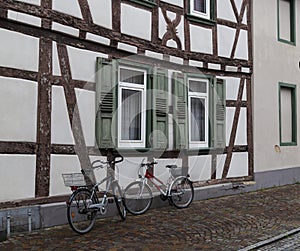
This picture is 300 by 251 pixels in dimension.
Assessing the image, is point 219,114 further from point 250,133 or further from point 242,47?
point 242,47

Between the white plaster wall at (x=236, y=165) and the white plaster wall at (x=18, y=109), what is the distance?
16.0 ft

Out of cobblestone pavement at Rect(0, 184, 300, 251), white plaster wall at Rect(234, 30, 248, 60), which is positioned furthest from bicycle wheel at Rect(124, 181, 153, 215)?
white plaster wall at Rect(234, 30, 248, 60)

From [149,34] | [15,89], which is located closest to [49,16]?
[15,89]

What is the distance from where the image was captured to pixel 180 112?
29.5 ft

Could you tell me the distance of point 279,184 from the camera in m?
11.8

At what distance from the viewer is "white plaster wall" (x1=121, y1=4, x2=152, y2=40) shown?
311 inches

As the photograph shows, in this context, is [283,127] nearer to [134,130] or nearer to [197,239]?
[134,130]

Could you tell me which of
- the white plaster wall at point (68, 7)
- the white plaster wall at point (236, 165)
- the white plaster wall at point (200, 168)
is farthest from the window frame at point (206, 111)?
the white plaster wall at point (68, 7)

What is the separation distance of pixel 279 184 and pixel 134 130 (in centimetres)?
544

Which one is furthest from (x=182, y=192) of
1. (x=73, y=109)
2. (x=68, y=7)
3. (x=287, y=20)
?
(x=287, y=20)

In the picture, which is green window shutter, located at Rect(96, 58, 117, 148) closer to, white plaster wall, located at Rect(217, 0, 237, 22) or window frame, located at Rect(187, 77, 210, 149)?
window frame, located at Rect(187, 77, 210, 149)

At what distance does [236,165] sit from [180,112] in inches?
92.2

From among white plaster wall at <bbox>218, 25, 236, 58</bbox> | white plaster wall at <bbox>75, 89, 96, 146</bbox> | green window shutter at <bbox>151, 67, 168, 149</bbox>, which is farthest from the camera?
white plaster wall at <bbox>218, 25, 236, 58</bbox>

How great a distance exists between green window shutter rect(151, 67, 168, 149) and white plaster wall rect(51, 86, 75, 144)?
2.02 metres
